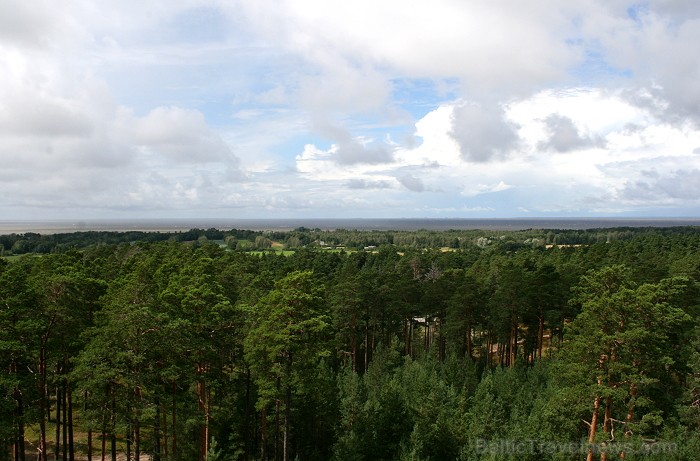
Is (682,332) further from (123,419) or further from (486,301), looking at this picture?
(123,419)

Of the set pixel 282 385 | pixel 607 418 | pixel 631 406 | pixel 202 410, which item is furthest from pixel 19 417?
pixel 631 406

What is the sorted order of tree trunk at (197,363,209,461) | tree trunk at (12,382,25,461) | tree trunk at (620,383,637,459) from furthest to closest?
1. tree trunk at (197,363,209,461)
2. tree trunk at (620,383,637,459)
3. tree trunk at (12,382,25,461)

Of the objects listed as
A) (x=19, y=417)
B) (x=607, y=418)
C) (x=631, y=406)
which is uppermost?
(x=19, y=417)

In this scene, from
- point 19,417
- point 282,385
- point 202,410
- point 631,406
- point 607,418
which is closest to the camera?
point 19,417

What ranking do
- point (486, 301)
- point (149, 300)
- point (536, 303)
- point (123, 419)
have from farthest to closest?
point (486, 301) → point (536, 303) → point (149, 300) → point (123, 419)

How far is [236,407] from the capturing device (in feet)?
75.9

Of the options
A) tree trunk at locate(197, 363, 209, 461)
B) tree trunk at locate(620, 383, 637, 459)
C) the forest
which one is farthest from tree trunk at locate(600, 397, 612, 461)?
tree trunk at locate(197, 363, 209, 461)

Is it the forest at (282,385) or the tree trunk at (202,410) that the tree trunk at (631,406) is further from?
the tree trunk at (202,410)

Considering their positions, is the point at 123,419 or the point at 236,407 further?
the point at 236,407

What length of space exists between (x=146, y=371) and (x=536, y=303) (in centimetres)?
3257

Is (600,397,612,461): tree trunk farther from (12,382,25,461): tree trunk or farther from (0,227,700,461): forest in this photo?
(12,382,25,461): tree trunk

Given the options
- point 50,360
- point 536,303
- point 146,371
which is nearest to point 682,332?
point 536,303

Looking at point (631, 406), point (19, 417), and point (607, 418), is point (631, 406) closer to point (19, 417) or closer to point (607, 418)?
point (607, 418)

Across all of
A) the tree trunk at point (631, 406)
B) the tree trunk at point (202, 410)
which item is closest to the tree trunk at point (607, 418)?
the tree trunk at point (631, 406)
